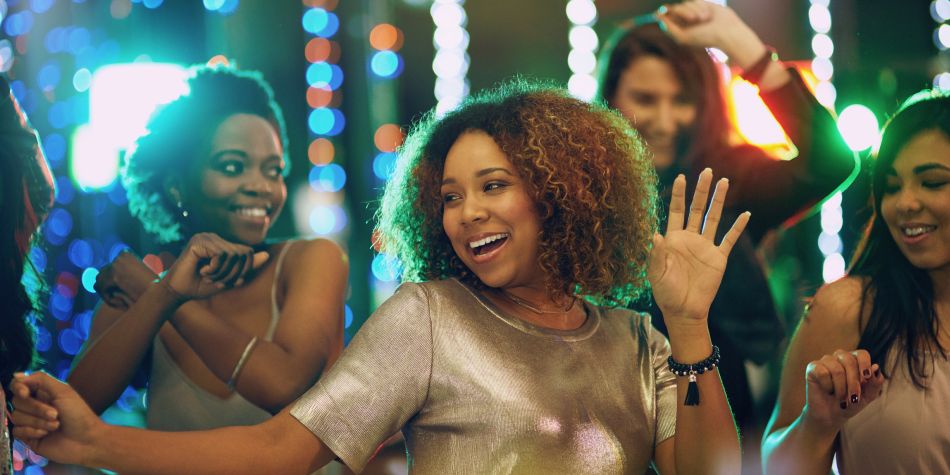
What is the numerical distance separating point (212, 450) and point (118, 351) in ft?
2.42

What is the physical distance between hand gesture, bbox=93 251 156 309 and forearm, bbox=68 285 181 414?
0.03m

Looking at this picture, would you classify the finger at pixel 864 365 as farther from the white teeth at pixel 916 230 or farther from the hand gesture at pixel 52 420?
the hand gesture at pixel 52 420

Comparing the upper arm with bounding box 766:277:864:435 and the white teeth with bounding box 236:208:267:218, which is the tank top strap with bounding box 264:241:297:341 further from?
the upper arm with bounding box 766:277:864:435

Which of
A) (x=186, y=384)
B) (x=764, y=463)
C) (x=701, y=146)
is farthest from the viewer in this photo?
(x=701, y=146)

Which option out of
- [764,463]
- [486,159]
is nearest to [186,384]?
[486,159]

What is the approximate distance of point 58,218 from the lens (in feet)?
7.32

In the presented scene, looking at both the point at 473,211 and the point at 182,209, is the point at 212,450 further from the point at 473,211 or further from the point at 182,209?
the point at 182,209

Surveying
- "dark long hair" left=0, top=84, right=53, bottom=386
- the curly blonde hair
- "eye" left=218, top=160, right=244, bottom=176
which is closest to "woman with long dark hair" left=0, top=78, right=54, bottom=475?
"dark long hair" left=0, top=84, right=53, bottom=386

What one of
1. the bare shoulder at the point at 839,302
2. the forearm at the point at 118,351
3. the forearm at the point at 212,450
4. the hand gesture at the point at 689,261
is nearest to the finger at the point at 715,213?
the hand gesture at the point at 689,261

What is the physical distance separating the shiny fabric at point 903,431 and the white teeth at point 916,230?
26 centimetres

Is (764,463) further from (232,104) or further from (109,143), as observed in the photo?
(109,143)

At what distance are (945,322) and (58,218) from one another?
196 cm

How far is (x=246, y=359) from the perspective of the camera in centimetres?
210

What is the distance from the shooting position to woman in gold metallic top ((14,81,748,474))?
58.2 inches
